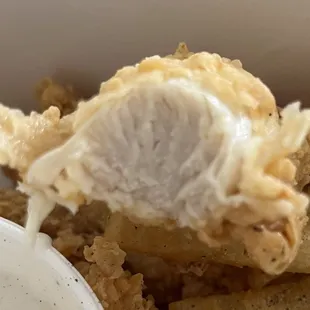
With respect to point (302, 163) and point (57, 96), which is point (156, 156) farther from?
point (57, 96)

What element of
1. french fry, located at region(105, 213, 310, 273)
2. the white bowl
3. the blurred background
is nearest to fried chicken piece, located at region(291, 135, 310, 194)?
french fry, located at region(105, 213, 310, 273)

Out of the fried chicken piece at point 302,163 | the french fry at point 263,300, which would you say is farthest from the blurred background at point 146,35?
the french fry at point 263,300

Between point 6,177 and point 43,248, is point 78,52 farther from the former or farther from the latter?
point 43,248

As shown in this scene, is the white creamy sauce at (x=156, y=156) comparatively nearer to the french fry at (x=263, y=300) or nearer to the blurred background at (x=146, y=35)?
the french fry at (x=263, y=300)

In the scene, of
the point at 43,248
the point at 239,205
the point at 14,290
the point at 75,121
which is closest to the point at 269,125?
the point at 239,205

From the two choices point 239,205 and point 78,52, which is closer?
point 239,205

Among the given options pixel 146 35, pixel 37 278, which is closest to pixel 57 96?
pixel 146 35
